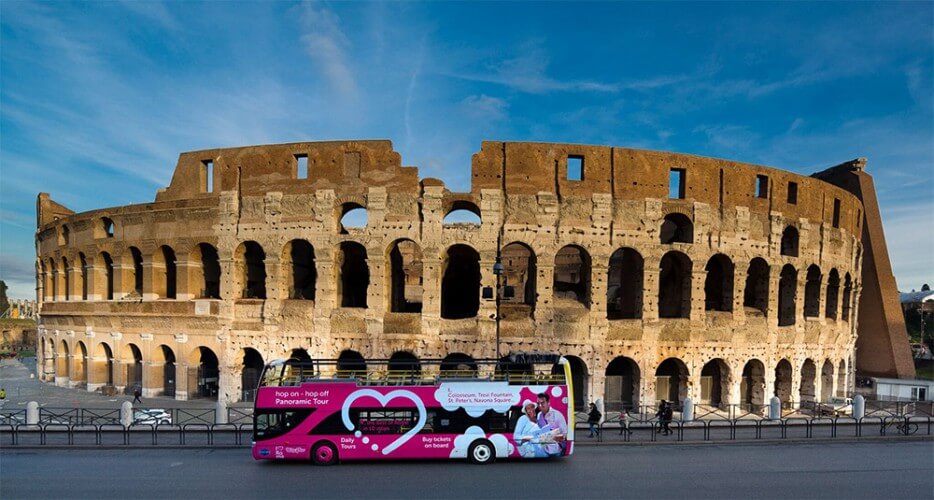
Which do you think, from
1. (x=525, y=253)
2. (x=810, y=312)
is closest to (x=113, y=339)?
(x=525, y=253)

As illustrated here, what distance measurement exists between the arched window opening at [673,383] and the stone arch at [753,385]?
3337 millimetres

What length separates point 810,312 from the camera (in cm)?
2733

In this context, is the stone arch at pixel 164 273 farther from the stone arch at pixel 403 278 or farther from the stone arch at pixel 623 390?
the stone arch at pixel 623 390

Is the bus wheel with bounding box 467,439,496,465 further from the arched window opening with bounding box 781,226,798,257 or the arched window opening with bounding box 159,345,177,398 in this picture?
the arched window opening with bounding box 781,226,798,257

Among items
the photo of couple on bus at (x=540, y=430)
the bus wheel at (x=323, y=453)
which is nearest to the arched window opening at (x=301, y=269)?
the bus wheel at (x=323, y=453)

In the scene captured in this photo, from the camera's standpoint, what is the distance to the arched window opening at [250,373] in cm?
2258

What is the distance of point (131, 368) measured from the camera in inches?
984

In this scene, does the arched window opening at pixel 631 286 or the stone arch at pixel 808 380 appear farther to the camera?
the stone arch at pixel 808 380

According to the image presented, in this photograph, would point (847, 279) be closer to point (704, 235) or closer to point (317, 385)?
point (704, 235)

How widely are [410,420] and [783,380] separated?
21.7 metres

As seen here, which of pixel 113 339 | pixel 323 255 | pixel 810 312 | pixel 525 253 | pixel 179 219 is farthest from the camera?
pixel 525 253

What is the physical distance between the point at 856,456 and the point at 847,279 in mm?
19678

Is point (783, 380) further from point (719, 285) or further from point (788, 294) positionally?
point (719, 285)

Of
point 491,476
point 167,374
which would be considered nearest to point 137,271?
point 167,374
